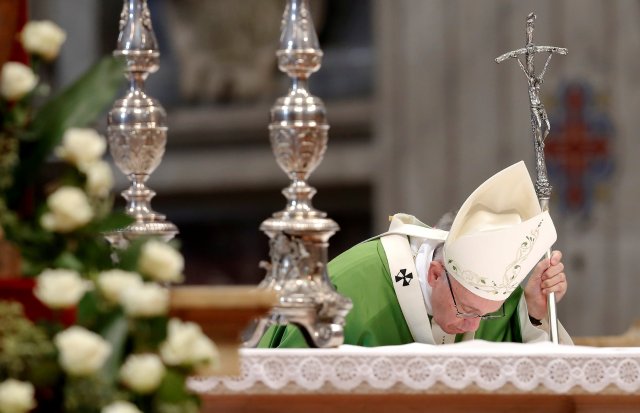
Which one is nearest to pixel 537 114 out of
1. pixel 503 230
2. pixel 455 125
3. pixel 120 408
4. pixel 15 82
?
pixel 503 230

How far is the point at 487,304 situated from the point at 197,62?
289 inches

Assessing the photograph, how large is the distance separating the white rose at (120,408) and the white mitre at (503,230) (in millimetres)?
2269

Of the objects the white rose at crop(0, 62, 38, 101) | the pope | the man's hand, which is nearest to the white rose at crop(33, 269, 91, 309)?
the white rose at crop(0, 62, 38, 101)

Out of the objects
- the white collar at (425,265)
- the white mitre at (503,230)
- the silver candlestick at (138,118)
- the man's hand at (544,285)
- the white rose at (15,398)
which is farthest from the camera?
the white collar at (425,265)

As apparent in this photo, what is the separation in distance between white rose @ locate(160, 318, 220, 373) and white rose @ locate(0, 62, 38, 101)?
16.1 inches

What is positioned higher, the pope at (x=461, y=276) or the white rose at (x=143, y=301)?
the white rose at (x=143, y=301)

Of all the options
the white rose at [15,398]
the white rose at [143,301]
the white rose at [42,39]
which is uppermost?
the white rose at [42,39]

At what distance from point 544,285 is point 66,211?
2775mm

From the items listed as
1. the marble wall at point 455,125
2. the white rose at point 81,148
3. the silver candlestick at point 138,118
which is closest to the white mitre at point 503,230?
the silver candlestick at point 138,118

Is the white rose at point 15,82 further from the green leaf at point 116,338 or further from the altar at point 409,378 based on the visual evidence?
the altar at point 409,378

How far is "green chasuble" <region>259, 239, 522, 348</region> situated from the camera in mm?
5125

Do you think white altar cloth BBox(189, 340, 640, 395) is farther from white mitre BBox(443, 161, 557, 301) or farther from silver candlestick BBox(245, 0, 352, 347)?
white mitre BBox(443, 161, 557, 301)

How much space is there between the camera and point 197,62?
11867mm

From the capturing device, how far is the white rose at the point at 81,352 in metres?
2.21
